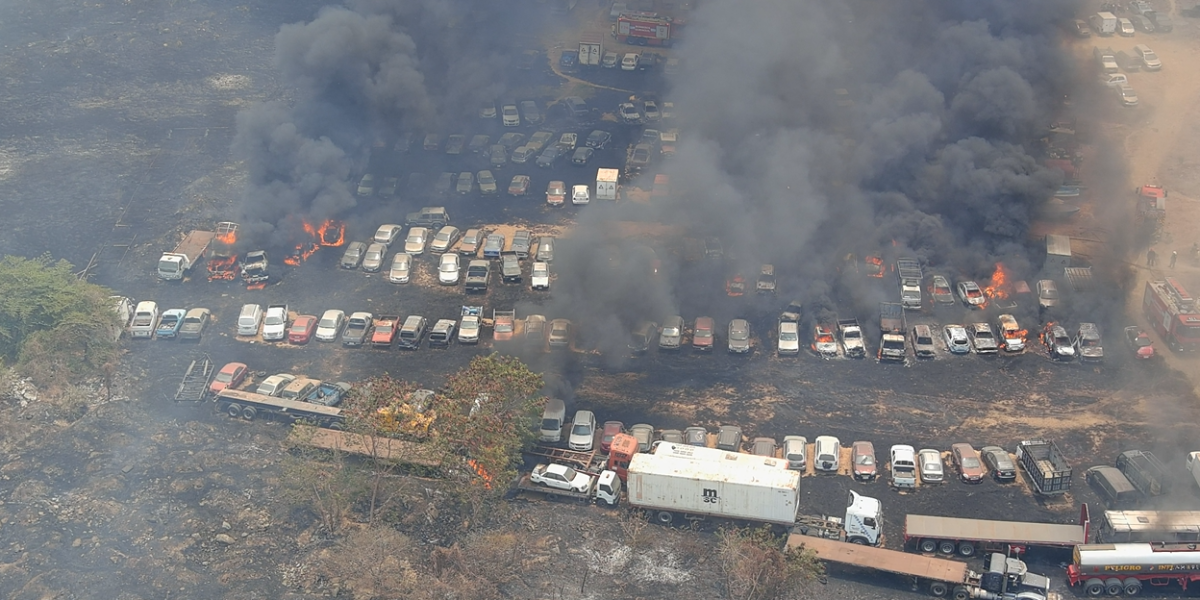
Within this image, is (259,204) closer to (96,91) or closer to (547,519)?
(96,91)

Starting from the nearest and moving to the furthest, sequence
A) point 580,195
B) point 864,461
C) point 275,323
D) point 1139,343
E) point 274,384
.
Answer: point 864,461
point 274,384
point 1139,343
point 275,323
point 580,195

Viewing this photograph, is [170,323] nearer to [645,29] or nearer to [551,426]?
[551,426]

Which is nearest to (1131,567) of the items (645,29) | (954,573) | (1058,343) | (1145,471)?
(954,573)

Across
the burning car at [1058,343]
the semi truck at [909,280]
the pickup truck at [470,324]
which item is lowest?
the pickup truck at [470,324]

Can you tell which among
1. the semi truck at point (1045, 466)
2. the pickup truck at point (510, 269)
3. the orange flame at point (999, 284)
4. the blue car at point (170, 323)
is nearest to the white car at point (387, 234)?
the pickup truck at point (510, 269)

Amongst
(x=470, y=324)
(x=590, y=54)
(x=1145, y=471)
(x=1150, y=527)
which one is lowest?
(x=470, y=324)

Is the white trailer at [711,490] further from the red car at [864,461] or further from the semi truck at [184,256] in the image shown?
the semi truck at [184,256]

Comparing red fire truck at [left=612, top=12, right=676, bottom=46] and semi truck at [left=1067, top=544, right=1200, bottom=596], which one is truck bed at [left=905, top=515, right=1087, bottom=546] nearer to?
semi truck at [left=1067, top=544, right=1200, bottom=596]
